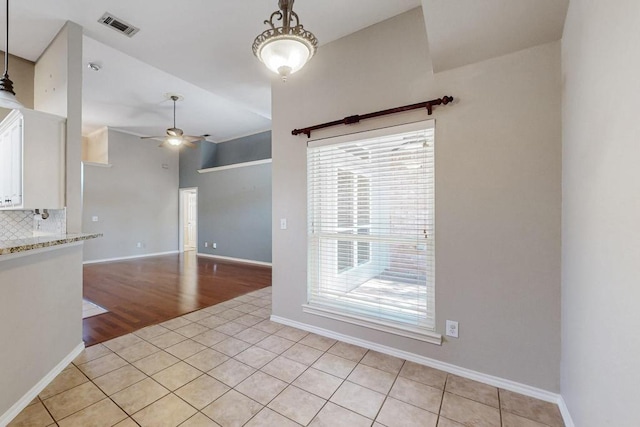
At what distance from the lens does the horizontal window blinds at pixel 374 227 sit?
7.20 ft

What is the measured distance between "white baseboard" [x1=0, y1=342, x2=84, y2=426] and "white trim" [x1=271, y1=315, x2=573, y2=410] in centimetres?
196

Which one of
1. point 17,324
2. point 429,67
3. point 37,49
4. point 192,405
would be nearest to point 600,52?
point 429,67

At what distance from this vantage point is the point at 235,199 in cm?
719

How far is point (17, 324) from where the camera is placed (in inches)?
68.1

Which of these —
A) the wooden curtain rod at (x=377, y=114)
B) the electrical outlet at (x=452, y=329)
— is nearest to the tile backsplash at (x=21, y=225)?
the wooden curtain rod at (x=377, y=114)

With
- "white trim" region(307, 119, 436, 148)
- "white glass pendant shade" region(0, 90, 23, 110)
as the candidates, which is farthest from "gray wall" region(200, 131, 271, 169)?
"white glass pendant shade" region(0, 90, 23, 110)

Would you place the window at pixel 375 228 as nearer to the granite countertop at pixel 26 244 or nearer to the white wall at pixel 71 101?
the granite countertop at pixel 26 244

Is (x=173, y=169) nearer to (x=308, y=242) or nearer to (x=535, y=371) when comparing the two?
(x=308, y=242)

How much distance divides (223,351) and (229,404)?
72cm

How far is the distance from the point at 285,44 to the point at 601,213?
1.70m

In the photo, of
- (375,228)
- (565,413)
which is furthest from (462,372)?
(375,228)

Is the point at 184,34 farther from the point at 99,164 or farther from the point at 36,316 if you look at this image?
the point at 99,164

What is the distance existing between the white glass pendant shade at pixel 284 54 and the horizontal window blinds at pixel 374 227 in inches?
40.9

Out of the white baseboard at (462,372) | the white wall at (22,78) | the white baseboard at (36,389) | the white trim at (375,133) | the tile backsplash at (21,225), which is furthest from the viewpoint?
the white wall at (22,78)
